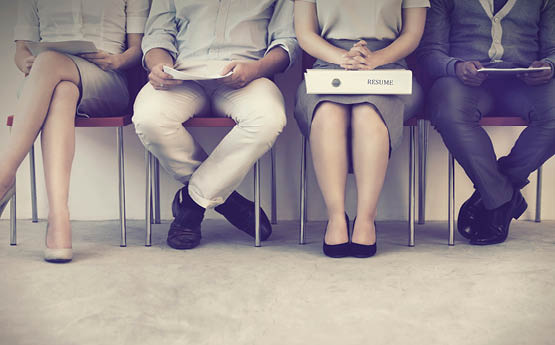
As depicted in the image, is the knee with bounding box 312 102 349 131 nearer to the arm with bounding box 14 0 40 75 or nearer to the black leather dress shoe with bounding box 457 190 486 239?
the black leather dress shoe with bounding box 457 190 486 239

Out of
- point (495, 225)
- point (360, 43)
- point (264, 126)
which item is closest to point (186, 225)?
point (264, 126)

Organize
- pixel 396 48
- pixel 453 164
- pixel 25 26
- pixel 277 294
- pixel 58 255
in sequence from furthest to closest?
pixel 25 26
pixel 453 164
pixel 396 48
pixel 58 255
pixel 277 294

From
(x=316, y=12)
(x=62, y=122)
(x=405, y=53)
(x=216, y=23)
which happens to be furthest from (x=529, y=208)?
(x=62, y=122)

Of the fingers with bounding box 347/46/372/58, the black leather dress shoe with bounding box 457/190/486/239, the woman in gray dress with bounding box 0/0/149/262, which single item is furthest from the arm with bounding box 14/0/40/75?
the black leather dress shoe with bounding box 457/190/486/239

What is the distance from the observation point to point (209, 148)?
320 centimetres

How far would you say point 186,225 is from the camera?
2.61m

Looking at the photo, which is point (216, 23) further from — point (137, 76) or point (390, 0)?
point (390, 0)

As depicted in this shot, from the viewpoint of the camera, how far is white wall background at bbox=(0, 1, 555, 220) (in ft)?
10.4

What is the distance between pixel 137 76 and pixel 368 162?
1.10m

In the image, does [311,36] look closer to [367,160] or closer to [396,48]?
[396,48]

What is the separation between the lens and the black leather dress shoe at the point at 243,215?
272 centimetres

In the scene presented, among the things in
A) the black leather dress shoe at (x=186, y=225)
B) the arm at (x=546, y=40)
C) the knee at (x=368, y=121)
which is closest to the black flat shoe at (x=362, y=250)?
the knee at (x=368, y=121)

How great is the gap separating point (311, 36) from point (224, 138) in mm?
494

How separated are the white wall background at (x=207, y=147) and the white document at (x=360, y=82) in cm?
81
